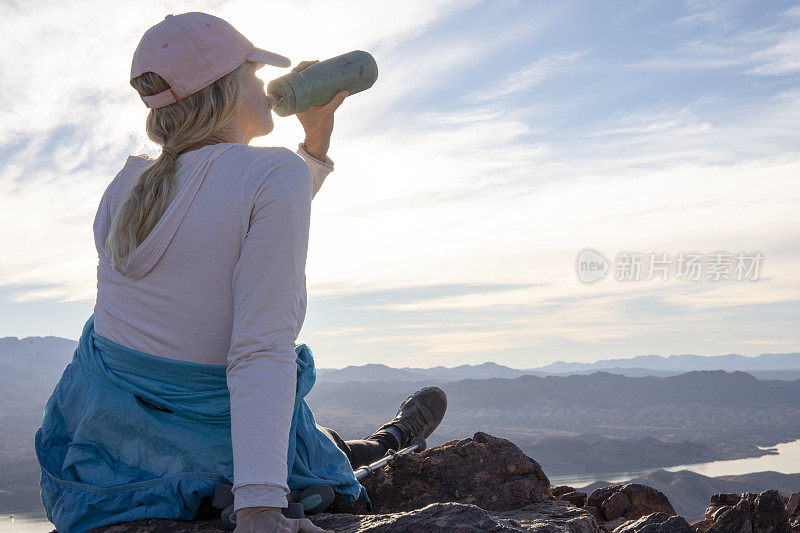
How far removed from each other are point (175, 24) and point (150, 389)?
3.81 feet

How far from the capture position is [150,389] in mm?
2012

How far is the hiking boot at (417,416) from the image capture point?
4.24 m

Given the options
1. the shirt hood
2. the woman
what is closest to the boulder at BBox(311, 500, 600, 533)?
the woman

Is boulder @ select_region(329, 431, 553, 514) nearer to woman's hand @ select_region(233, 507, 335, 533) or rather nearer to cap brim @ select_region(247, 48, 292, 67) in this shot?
woman's hand @ select_region(233, 507, 335, 533)

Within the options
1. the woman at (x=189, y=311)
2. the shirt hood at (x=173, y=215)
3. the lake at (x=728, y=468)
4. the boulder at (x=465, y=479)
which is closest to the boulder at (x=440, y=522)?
the woman at (x=189, y=311)

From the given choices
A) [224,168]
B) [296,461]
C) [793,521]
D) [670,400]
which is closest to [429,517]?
[296,461]

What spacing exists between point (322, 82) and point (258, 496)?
1.90 m

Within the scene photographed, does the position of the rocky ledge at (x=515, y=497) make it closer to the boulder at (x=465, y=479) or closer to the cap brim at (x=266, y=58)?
the boulder at (x=465, y=479)

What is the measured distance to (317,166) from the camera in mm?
3047

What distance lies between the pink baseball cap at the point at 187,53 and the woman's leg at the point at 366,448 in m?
2.01

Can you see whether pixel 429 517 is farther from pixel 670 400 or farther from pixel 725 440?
pixel 670 400

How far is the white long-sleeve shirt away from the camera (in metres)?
1.70

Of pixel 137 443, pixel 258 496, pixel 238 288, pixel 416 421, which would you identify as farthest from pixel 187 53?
pixel 416 421

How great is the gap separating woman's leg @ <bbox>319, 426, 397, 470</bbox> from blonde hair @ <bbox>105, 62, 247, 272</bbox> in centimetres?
181
